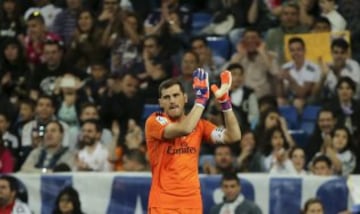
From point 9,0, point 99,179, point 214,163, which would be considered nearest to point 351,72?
point 214,163

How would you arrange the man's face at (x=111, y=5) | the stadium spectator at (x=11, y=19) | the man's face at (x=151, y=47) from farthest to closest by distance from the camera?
the stadium spectator at (x=11, y=19)
the man's face at (x=111, y=5)
the man's face at (x=151, y=47)

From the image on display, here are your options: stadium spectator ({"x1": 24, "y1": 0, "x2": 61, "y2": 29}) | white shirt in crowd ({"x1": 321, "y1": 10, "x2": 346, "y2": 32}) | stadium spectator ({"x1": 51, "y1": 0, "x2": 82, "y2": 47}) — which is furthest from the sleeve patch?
stadium spectator ({"x1": 24, "y1": 0, "x2": 61, "y2": 29})

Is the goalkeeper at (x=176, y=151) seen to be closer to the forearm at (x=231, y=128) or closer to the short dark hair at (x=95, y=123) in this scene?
the forearm at (x=231, y=128)

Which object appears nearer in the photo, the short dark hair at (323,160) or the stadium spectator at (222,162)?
the short dark hair at (323,160)

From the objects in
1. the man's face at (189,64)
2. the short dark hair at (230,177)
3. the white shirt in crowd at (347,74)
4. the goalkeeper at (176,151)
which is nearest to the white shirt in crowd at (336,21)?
the white shirt in crowd at (347,74)

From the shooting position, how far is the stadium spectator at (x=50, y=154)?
16.0 meters

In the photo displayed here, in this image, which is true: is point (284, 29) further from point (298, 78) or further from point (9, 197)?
point (9, 197)

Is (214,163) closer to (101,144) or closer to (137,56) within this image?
(101,144)

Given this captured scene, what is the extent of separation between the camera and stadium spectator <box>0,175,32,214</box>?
14477 mm

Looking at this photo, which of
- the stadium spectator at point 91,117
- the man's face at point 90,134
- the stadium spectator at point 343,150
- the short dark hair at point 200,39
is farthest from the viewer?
the short dark hair at point 200,39

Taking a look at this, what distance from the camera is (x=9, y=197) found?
47.6 ft

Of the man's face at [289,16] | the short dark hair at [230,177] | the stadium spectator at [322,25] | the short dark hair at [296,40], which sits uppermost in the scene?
the man's face at [289,16]

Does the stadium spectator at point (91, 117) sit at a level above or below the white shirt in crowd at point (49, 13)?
below

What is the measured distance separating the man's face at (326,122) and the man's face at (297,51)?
1.40 metres
